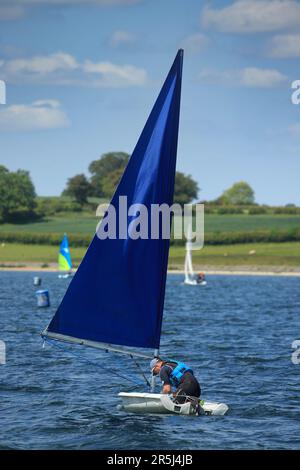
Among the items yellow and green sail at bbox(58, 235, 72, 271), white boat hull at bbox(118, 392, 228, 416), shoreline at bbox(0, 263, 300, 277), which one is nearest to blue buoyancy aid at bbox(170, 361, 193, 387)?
white boat hull at bbox(118, 392, 228, 416)

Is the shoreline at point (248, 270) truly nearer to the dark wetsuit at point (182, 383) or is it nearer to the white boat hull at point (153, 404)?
the white boat hull at point (153, 404)

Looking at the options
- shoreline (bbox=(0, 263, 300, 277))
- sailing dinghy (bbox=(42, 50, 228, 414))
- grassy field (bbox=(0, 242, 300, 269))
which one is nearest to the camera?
sailing dinghy (bbox=(42, 50, 228, 414))

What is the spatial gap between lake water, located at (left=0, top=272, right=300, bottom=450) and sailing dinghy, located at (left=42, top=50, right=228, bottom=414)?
4.32ft

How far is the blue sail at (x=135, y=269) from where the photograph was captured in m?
26.2

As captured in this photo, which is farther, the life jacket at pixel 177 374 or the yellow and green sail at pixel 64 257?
the yellow and green sail at pixel 64 257

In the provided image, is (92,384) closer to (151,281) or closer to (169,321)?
(151,281)

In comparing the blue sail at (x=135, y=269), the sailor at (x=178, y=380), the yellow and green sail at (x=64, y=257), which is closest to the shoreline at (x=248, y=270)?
the yellow and green sail at (x=64, y=257)

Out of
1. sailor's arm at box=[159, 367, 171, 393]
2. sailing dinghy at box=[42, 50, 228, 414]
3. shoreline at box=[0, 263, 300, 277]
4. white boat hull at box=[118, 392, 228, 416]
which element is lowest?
shoreline at box=[0, 263, 300, 277]

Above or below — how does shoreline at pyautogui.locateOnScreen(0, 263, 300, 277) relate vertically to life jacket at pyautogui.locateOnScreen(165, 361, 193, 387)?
below

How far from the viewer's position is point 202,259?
16062cm

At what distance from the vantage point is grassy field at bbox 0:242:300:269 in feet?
518

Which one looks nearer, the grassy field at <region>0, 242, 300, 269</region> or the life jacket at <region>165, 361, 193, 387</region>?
the life jacket at <region>165, 361, 193, 387</region>

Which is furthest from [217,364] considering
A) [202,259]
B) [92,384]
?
[202,259]

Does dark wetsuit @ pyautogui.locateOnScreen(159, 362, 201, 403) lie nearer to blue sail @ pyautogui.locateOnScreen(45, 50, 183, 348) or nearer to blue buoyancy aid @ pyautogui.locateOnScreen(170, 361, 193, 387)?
blue buoyancy aid @ pyautogui.locateOnScreen(170, 361, 193, 387)
